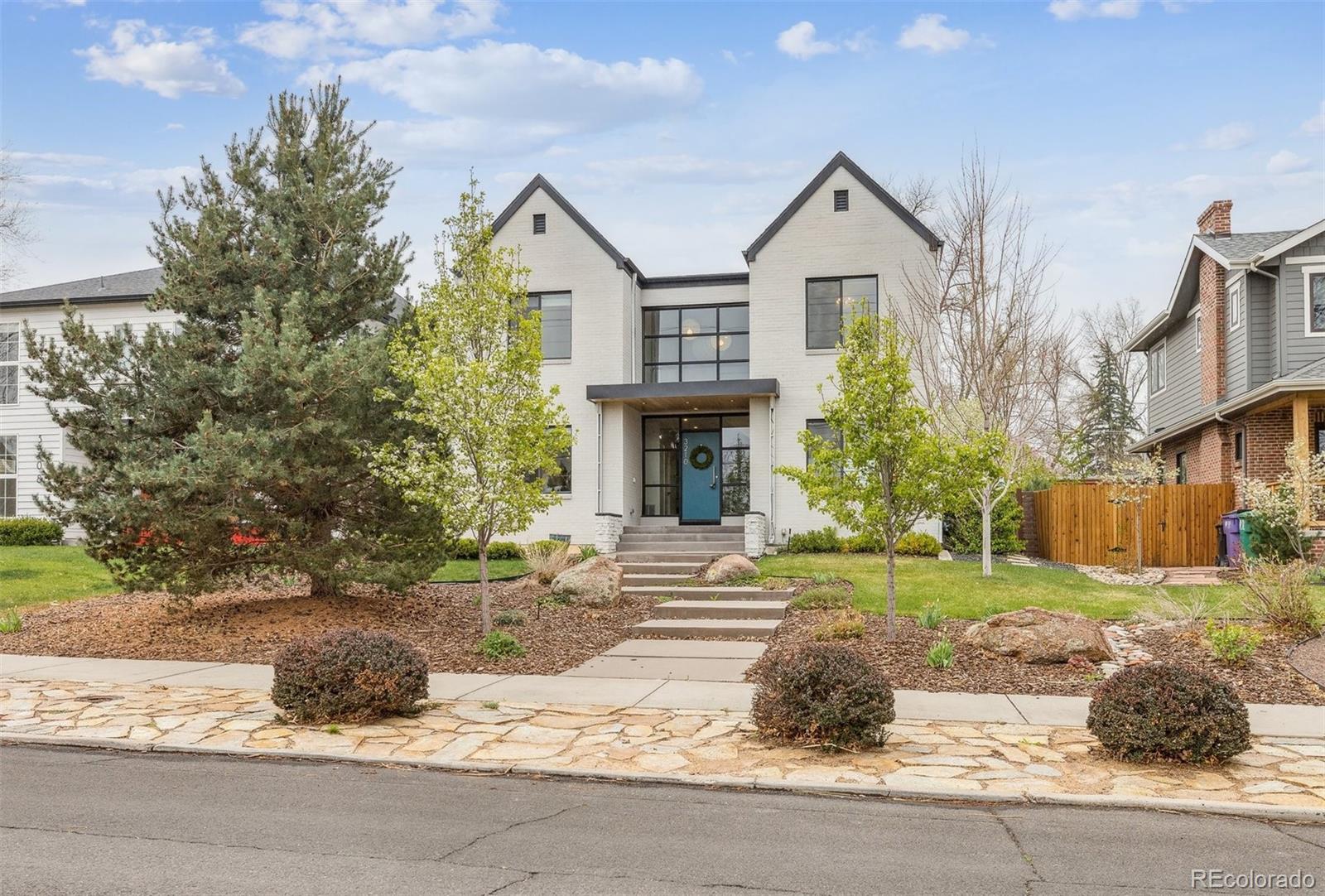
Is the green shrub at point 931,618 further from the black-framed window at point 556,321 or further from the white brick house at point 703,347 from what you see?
the black-framed window at point 556,321

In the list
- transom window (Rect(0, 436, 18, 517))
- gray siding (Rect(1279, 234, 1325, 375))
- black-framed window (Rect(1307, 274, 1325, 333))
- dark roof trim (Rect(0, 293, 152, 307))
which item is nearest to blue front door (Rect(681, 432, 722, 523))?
gray siding (Rect(1279, 234, 1325, 375))

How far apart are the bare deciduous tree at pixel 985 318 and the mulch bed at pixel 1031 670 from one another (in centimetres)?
593

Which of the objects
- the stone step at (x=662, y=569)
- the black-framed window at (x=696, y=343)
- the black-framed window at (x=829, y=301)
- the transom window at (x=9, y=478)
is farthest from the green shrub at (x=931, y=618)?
the transom window at (x=9, y=478)

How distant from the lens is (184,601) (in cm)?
1177

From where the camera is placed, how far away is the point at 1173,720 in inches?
237

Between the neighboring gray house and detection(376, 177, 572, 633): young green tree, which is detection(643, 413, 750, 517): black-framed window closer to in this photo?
the neighboring gray house

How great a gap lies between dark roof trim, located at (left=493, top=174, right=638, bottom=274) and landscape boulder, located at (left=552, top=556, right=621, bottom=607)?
856 cm

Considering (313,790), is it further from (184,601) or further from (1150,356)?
(1150,356)

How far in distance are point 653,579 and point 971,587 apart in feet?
17.6

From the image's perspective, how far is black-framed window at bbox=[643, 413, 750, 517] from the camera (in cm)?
2138

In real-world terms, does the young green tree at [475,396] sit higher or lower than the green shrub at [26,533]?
higher

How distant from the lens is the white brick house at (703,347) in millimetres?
→ 19781

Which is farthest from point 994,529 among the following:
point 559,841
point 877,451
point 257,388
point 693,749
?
point 559,841

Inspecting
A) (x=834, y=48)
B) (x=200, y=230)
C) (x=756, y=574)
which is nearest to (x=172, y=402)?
(x=200, y=230)
